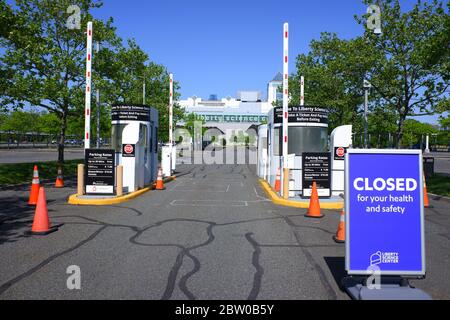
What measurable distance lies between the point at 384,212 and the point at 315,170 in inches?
308

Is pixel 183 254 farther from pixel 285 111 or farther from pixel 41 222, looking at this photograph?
pixel 285 111

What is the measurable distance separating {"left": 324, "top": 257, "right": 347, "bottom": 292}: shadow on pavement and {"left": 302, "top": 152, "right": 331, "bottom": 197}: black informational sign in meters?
6.28

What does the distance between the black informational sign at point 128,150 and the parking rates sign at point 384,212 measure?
412 inches

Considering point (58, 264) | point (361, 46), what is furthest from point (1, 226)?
point (361, 46)

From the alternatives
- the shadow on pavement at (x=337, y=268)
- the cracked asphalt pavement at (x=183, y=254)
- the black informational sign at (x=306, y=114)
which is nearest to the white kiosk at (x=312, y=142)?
the black informational sign at (x=306, y=114)

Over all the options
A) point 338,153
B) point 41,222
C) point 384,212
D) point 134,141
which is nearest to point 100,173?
point 134,141

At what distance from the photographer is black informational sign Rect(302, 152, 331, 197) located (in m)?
12.8

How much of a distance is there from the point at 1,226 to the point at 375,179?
7.47 metres

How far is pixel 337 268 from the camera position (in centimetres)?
604

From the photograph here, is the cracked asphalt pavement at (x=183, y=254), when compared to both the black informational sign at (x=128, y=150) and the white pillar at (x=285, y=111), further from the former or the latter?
the black informational sign at (x=128, y=150)

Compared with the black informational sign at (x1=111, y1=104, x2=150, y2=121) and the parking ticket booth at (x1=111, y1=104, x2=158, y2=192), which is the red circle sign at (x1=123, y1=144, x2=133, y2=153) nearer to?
the parking ticket booth at (x1=111, y1=104, x2=158, y2=192)

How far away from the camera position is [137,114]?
613 inches

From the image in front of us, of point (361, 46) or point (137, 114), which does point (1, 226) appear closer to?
point (137, 114)

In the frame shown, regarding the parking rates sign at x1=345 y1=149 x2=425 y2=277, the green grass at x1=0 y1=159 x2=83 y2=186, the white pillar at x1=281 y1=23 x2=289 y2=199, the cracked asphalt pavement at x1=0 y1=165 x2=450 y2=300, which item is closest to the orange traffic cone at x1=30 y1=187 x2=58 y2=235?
the cracked asphalt pavement at x1=0 y1=165 x2=450 y2=300
